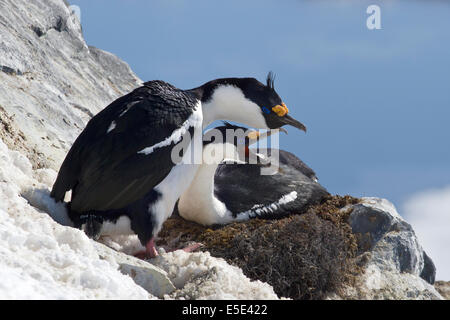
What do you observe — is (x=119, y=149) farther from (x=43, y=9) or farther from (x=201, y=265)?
(x=43, y=9)

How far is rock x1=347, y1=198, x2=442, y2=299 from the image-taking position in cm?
687

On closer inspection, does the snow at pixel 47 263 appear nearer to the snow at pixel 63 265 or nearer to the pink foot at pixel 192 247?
the snow at pixel 63 265

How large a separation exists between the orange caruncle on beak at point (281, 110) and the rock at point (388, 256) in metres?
1.71

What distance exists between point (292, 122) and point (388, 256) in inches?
84.3

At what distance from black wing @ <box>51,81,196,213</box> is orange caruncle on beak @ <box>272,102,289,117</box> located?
1.50 meters

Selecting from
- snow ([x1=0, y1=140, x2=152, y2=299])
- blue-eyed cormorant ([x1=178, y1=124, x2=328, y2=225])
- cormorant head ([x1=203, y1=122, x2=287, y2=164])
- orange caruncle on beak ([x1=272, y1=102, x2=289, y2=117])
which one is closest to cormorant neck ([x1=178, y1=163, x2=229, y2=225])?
blue-eyed cormorant ([x1=178, y1=124, x2=328, y2=225])

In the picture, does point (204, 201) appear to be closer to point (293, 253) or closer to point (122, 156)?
point (293, 253)

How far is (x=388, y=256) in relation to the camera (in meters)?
7.41

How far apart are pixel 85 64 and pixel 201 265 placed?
10.2 metres

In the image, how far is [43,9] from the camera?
46.8 ft

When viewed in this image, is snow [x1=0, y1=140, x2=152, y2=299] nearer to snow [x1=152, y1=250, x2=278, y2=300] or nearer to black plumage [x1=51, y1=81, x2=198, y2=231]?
snow [x1=152, y1=250, x2=278, y2=300]

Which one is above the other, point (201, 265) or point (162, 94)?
point (162, 94)
